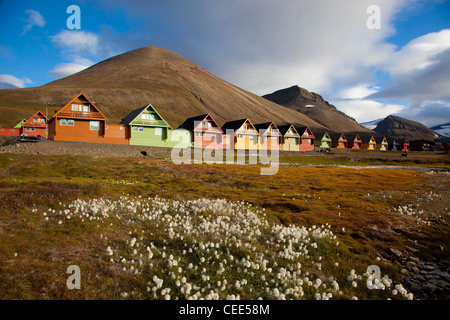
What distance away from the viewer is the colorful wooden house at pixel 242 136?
291 feet

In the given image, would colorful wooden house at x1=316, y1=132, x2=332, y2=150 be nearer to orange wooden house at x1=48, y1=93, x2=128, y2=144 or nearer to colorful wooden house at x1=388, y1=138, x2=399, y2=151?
colorful wooden house at x1=388, y1=138, x2=399, y2=151

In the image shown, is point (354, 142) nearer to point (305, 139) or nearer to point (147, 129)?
point (305, 139)

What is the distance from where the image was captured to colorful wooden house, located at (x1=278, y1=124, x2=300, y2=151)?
A: 10112cm

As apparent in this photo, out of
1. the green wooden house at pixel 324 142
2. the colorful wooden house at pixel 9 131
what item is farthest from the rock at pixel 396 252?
the green wooden house at pixel 324 142

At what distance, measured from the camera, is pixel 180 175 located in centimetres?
3303

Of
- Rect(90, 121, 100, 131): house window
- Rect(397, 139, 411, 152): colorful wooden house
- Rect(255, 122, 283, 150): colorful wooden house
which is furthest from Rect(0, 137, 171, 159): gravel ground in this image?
Rect(397, 139, 411, 152): colorful wooden house

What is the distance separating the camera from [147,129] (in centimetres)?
7169

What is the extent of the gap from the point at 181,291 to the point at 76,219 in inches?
282

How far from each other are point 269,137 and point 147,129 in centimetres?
4439

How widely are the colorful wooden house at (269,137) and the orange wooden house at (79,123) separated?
169 feet

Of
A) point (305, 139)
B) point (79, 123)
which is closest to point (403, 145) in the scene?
point (305, 139)

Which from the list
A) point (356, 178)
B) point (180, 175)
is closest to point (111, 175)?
point (180, 175)

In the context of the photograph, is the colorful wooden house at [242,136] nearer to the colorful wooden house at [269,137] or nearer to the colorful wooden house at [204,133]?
the colorful wooden house at [269,137]

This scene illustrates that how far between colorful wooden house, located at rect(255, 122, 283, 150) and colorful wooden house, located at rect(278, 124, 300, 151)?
3.30 meters
